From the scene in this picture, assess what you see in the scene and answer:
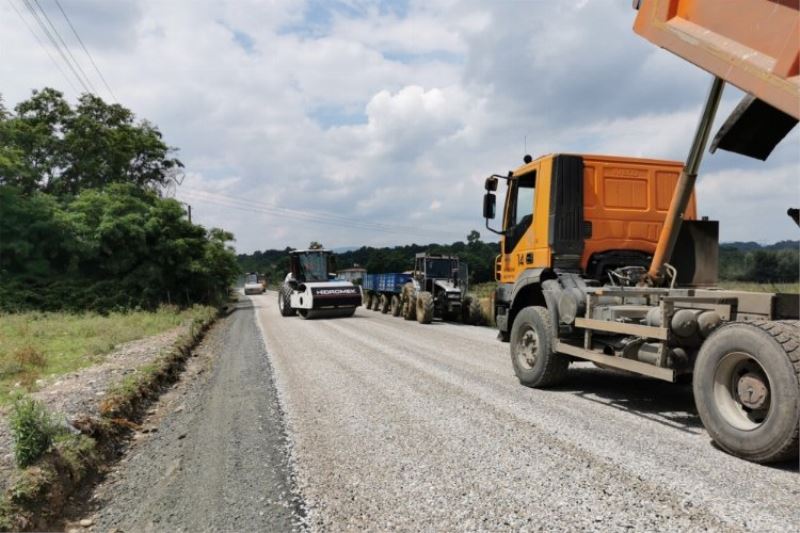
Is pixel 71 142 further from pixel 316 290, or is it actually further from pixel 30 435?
pixel 30 435

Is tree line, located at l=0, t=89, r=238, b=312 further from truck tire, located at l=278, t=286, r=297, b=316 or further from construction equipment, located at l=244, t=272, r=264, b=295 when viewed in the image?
construction equipment, located at l=244, t=272, r=264, b=295

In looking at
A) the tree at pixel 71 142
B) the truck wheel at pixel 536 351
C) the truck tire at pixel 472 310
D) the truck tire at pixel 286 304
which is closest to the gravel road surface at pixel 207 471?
the truck wheel at pixel 536 351

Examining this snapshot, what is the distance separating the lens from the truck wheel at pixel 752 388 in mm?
3611

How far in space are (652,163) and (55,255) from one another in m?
21.6

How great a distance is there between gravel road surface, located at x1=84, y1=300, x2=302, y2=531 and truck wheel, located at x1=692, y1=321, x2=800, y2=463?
3305 mm

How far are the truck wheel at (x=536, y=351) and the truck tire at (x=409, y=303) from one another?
11897mm

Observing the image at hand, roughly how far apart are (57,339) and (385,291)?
13.7 metres

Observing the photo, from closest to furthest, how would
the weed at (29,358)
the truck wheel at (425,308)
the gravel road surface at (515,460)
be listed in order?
the gravel road surface at (515,460) → the weed at (29,358) → the truck wheel at (425,308)

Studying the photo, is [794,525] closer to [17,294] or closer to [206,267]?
[17,294]

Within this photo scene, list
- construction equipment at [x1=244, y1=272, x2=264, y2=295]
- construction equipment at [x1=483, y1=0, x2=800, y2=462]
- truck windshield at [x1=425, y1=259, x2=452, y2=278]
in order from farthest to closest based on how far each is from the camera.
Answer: construction equipment at [x1=244, y1=272, x2=264, y2=295]
truck windshield at [x1=425, y1=259, x2=452, y2=278]
construction equipment at [x1=483, y1=0, x2=800, y2=462]

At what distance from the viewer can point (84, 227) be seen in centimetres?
2086

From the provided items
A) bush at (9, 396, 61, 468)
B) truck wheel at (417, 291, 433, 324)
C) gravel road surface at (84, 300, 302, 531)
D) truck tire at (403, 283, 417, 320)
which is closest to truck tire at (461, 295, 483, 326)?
truck wheel at (417, 291, 433, 324)

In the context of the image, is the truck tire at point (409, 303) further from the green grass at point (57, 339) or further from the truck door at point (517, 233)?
the truck door at point (517, 233)

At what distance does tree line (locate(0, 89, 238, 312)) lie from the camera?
1967 cm
